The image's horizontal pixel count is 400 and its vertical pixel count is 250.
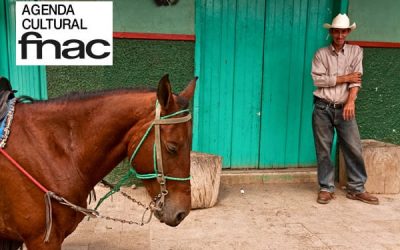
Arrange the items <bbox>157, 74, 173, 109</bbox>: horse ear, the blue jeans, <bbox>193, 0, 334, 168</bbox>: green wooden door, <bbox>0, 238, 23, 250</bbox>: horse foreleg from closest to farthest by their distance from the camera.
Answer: <bbox>157, 74, 173, 109</bbox>: horse ear
<bbox>0, 238, 23, 250</bbox>: horse foreleg
the blue jeans
<bbox>193, 0, 334, 168</bbox>: green wooden door

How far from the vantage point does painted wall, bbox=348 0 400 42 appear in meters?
5.42

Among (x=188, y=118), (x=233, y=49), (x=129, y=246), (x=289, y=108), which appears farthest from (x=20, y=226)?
(x=289, y=108)

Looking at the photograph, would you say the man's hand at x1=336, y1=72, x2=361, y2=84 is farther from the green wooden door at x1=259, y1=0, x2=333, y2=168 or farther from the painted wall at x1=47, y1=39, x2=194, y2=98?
the painted wall at x1=47, y1=39, x2=194, y2=98

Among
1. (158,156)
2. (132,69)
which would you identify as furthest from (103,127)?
(132,69)

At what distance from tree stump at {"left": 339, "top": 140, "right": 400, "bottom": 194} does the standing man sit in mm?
270

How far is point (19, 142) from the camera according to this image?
217cm

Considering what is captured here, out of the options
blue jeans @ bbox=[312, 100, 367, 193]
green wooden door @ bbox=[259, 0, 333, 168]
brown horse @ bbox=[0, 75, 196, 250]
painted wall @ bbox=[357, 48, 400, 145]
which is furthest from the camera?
painted wall @ bbox=[357, 48, 400, 145]

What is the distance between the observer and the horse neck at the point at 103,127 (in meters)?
2.19

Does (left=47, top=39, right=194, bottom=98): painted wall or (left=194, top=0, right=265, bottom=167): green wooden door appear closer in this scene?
(left=47, top=39, right=194, bottom=98): painted wall

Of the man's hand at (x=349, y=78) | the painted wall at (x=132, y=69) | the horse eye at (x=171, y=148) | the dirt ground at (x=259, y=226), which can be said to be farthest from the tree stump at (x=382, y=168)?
the horse eye at (x=171, y=148)

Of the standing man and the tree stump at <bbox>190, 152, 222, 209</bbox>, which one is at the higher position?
the standing man

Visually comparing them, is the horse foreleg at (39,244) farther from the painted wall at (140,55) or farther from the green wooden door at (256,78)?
the green wooden door at (256,78)

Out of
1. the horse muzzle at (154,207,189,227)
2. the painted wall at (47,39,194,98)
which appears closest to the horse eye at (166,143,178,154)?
the horse muzzle at (154,207,189,227)

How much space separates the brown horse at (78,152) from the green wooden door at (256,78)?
2.99 m
